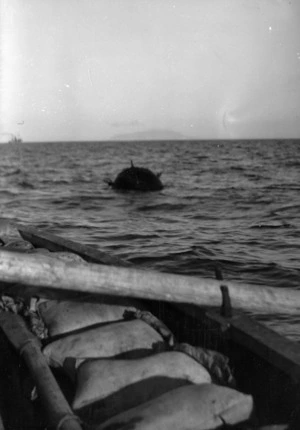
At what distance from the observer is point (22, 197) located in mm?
23062

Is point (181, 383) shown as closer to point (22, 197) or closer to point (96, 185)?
point (22, 197)

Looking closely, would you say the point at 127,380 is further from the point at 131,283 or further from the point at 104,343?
the point at 131,283

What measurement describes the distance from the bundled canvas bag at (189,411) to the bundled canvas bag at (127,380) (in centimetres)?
26

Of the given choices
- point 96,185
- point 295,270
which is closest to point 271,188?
point 96,185

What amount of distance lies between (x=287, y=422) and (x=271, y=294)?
3.04 ft

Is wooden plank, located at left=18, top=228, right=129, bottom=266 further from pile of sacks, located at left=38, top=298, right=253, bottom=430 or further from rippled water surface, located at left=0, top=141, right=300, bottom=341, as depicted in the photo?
rippled water surface, located at left=0, top=141, right=300, bottom=341

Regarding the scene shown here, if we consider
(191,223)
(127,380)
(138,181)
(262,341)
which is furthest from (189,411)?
(138,181)

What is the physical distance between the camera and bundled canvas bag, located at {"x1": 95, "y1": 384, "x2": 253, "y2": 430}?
8.72ft

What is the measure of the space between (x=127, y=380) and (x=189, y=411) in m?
0.53

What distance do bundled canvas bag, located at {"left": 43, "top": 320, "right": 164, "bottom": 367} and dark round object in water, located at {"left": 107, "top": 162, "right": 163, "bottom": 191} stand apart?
21421mm

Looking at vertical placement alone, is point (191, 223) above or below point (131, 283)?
below

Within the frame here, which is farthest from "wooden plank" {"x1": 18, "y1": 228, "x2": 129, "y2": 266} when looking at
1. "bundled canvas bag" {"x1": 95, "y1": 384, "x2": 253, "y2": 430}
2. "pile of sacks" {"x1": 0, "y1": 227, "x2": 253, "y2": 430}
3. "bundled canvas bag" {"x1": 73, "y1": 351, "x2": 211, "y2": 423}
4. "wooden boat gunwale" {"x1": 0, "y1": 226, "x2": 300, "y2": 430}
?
"bundled canvas bag" {"x1": 95, "y1": 384, "x2": 253, "y2": 430}

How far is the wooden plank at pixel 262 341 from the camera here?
10.6 feet

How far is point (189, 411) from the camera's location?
8.93ft
